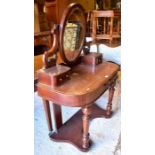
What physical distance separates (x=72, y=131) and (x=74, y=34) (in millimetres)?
752

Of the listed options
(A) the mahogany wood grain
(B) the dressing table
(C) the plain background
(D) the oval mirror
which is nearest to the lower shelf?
(B) the dressing table

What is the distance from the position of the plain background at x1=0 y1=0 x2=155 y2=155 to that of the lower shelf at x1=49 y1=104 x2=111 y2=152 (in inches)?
39.3

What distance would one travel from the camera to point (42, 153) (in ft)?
4.42

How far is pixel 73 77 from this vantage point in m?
1.28

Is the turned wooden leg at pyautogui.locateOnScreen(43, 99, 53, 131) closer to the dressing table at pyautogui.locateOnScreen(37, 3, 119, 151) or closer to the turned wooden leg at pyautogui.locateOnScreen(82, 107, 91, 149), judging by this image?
the dressing table at pyautogui.locateOnScreen(37, 3, 119, 151)

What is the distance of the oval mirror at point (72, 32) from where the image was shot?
1175 millimetres

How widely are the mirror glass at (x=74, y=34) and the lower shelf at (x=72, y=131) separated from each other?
572mm
